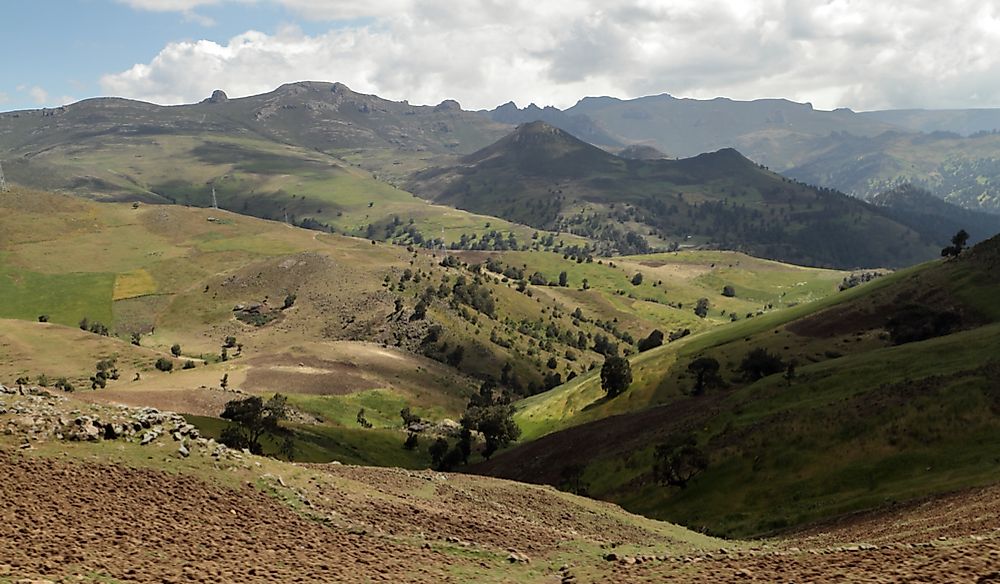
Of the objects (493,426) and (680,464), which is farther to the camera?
(493,426)

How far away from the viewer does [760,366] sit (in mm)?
101688

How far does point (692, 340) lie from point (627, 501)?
93421mm

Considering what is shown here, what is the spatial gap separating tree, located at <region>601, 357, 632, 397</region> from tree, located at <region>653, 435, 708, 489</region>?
187 feet

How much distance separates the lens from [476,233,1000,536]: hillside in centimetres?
4869

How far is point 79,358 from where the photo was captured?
143 metres

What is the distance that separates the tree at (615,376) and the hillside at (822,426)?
7.73 ft

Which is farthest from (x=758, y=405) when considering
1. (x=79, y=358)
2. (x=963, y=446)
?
(x=79, y=358)

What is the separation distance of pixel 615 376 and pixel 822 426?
63331mm

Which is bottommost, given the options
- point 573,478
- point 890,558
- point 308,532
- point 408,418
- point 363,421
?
point 408,418

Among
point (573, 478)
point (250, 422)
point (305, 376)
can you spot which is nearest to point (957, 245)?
point (573, 478)

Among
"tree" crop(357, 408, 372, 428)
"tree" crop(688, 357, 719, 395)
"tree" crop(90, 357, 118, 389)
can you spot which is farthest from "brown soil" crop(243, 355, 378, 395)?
"tree" crop(688, 357, 719, 395)

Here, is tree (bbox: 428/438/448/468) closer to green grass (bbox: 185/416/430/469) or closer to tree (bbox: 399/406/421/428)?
green grass (bbox: 185/416/430/469)

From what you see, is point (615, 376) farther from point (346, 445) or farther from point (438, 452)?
point (346, 445)

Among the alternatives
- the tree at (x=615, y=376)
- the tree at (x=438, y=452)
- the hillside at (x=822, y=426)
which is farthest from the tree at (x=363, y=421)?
the tree at (x=615, y=376)
